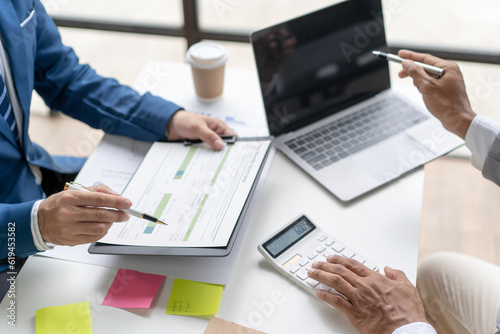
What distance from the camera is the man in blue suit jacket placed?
94 cm

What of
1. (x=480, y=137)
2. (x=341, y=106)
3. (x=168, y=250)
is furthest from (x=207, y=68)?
(x=480, y=137)

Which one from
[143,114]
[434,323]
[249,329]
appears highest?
[143,114]

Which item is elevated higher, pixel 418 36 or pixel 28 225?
pixel 28 225

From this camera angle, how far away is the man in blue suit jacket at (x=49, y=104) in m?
0.94

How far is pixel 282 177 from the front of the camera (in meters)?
1.17

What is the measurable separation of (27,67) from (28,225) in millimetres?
432

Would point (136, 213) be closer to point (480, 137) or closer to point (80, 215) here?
point (80, 215)

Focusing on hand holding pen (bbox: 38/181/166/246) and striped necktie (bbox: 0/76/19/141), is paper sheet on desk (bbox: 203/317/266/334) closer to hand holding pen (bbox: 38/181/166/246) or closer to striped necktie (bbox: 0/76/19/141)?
hand holding pen (bbox: 38/181/166/246)

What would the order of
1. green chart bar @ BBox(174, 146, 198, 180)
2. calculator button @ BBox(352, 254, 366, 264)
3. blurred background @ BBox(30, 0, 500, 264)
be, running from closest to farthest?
calculator button @ BBox(352, 254, 366, 264) → green chart bar @ BBox(174, 146, 198, 180) → blurred background @ BBox(30, 0, 500, 264)

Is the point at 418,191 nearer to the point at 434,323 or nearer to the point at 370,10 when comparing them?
the point at 434,323

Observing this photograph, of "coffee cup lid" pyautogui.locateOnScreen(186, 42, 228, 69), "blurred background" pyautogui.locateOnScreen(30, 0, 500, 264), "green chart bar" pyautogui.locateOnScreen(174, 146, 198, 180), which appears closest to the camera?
"green chart bar" pyautogui.locateOnScreen(174, 146, 198, 180)

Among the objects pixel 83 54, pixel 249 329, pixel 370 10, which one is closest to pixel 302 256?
pixel 249 329

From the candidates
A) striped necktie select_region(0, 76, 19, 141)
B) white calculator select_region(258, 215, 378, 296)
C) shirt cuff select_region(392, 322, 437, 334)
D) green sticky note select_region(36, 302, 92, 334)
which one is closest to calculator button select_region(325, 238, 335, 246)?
white calculator select_region(258, 215, 378, 296)

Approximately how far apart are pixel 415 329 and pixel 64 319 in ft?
1.99
